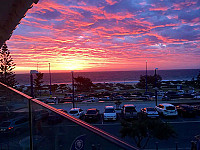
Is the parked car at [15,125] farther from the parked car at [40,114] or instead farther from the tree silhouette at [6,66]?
the tree silhouette at [6,66]

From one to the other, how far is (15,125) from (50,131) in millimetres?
784

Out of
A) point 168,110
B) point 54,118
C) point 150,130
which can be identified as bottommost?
point 168,110

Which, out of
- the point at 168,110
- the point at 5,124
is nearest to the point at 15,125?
the point at 5,124

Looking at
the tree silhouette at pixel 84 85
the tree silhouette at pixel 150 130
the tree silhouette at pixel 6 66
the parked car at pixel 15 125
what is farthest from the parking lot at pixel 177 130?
the tree silhouette at pixel 84 85

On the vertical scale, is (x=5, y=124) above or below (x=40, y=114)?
below

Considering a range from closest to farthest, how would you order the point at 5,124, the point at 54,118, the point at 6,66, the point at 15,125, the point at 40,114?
the point at 54,118, the point at 40,114, the point at 15,125, the point at 5,124, the point at 6,66

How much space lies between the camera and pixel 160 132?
762cm

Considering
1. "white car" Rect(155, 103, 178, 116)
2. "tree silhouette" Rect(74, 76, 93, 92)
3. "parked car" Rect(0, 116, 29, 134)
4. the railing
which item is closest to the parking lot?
"white car" Rect(155, 103, 178, 116)

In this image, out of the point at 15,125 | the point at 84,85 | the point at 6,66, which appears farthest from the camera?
the point at 84,85

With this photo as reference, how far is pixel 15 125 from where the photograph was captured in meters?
2.05

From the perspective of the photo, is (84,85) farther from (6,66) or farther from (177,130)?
(177,130)

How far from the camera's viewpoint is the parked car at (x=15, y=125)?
181 cm

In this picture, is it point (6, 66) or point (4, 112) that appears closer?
point (4, 112)

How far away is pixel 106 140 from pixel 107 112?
1492cm
